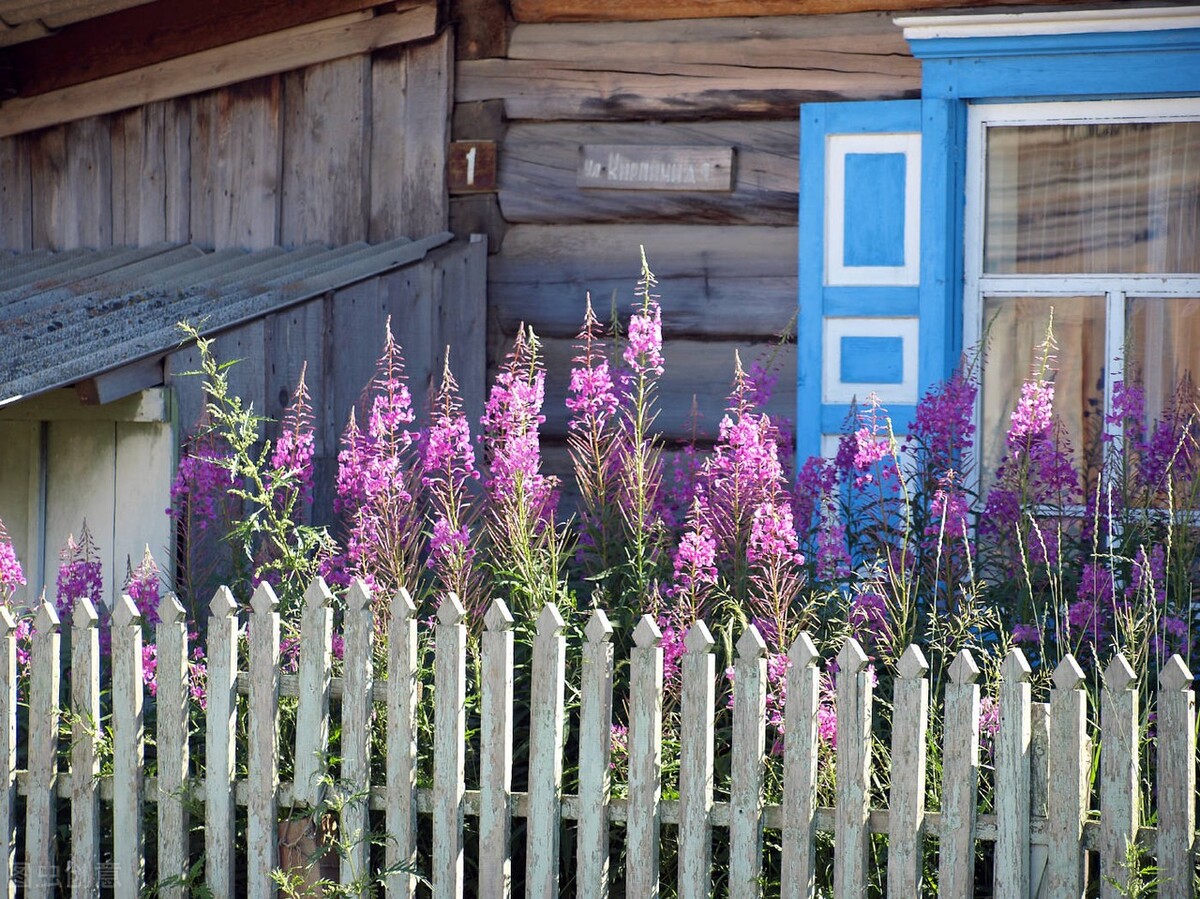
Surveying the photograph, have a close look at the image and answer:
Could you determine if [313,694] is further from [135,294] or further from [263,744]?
[135,294]

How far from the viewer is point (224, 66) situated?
21.2 ft

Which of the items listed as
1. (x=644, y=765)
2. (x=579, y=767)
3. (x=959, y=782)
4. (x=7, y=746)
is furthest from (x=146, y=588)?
(x=959, y=782)

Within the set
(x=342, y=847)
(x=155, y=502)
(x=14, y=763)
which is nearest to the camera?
(x=342, y=847)

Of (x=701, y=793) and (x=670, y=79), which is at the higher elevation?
(x=670, y=79)

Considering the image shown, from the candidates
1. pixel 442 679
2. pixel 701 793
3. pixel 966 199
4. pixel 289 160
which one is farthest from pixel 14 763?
pixel 966 199

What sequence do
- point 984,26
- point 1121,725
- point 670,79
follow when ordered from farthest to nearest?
1. point 670,79
2. point 984,26
3. point 1121,725

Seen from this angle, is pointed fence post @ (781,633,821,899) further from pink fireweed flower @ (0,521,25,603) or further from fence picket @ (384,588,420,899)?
pink fireweed flower @ (0,521,25,603)

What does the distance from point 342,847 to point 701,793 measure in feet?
2.82

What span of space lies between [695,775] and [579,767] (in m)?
0.27

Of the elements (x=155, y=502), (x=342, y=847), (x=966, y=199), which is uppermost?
(x=966, y=199)

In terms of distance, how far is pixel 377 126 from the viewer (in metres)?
6.29

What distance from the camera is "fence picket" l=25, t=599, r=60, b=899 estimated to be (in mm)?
3980

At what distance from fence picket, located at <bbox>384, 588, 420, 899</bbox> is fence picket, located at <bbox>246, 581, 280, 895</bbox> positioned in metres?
0.30

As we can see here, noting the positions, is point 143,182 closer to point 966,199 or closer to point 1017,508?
point 966,199
